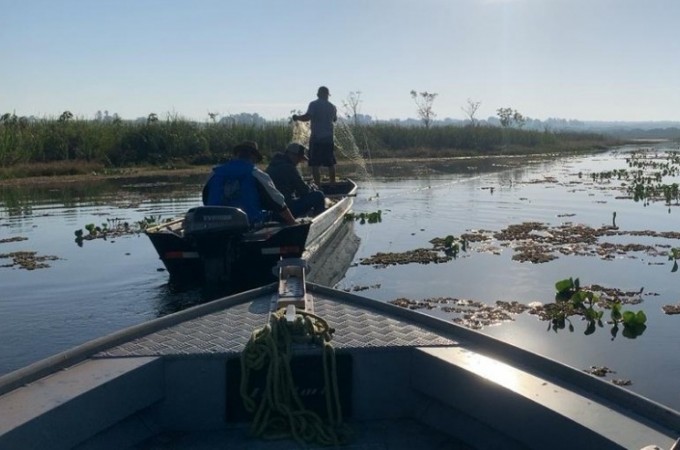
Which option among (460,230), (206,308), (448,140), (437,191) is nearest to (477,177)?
(437,191)

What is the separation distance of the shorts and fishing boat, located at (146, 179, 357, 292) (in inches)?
246

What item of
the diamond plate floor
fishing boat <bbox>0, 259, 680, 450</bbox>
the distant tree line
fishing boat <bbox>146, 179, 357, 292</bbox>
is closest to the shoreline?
the distant tree line

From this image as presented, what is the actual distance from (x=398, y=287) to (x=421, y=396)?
5053 mm

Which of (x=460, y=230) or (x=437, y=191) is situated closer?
(x=460, y=230)

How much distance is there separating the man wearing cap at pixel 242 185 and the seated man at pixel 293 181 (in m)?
1.65

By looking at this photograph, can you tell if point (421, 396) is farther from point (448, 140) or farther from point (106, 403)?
point (448, 140)

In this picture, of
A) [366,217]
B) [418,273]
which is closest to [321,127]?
[366,217]

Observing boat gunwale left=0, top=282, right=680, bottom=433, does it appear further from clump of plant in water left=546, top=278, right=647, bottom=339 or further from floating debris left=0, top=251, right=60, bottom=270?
floating debris left=0, top=251, right=60, bottom=270

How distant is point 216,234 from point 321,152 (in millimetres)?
8003

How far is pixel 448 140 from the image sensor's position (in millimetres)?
44625

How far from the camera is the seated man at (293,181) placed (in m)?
10.7

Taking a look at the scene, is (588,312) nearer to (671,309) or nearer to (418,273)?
(671,309)

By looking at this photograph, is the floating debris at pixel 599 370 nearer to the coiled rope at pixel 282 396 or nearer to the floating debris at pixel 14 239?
the coiled rope at pixel 282 396

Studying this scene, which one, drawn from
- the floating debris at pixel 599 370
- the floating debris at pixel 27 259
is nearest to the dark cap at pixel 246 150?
the floating debris at pixel 27 259
